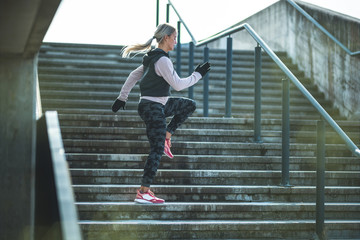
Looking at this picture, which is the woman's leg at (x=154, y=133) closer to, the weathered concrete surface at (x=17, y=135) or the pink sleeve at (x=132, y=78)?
the pink sleeve at (x=132, y=78)

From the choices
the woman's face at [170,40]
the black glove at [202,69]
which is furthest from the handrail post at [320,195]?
the woman's face at [170,40]

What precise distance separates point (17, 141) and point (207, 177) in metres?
2.09

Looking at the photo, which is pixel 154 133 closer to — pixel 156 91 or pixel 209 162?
pixel 156 91

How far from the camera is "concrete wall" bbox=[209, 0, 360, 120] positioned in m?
7.05

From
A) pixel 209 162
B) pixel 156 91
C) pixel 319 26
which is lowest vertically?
pixel 209 162

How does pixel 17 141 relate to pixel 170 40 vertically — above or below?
below

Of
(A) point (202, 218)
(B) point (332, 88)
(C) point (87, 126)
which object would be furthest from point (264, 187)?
(B) point (332, 88)

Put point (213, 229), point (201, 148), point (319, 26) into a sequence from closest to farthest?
point (213, 229) < point (201, 148) < point (319, 26)

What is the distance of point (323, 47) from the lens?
792 centimetres

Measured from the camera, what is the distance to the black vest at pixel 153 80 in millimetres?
4445

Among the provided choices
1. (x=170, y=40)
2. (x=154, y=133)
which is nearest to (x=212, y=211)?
(x=154, y=133)

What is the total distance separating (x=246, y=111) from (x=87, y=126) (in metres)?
2.26

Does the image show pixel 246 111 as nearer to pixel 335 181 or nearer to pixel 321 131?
pixel 335 181

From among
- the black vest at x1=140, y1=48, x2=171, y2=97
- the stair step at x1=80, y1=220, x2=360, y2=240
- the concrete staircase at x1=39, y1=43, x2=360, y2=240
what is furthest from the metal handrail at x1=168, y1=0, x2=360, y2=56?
the stair step at x1=80, y1=220, x2=360, y2=240
